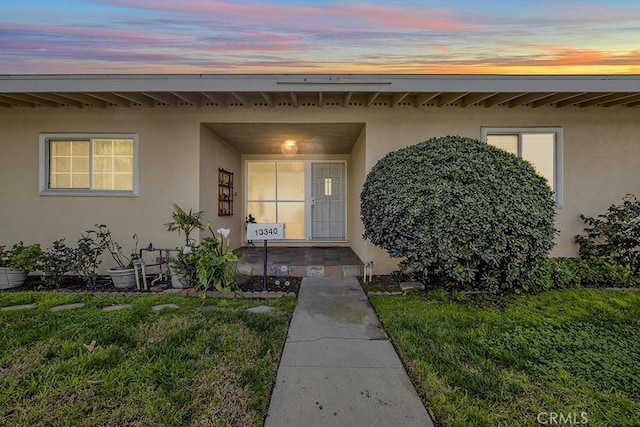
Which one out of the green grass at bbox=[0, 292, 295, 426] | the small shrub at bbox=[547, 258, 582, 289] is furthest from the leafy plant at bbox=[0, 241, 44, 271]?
the small shrub at bbox=[547, 258, 582, 289]

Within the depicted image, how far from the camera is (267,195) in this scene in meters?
8.02

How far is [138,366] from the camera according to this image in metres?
2.21

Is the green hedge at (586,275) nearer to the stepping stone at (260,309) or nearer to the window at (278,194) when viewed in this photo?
the stepping stone at (260,309)

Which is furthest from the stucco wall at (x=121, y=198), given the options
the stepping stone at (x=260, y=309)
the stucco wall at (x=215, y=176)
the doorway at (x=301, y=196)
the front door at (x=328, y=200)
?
the front door at (x=328, y=200)

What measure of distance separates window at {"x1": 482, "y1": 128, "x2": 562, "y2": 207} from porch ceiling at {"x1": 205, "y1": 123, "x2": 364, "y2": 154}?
2.54 m

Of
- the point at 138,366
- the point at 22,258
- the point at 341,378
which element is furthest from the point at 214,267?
the point at 22,258

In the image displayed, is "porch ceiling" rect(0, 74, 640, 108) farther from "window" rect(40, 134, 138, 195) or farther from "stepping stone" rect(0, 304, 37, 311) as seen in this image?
"stepping stone" rect(0, 304, 37, 311)

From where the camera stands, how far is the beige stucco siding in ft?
16.7

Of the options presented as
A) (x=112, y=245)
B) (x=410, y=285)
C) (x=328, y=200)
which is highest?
(x=328, y=200)

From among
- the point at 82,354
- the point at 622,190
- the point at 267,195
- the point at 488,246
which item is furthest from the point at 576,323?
the point at 267,195

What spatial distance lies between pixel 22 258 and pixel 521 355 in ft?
20.6

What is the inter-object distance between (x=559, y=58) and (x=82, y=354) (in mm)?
8540

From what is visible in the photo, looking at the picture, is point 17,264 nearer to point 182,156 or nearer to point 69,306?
point 69,306

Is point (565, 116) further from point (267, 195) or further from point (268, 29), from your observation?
point (267, 195)
